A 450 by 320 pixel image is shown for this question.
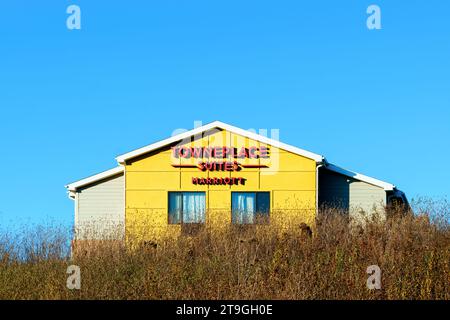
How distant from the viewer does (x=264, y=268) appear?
56.1 ft

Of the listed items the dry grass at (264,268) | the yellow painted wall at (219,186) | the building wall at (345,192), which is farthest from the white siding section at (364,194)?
the dry grass at (264,268)

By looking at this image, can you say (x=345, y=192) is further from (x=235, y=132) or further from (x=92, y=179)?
(x=92, y=179)

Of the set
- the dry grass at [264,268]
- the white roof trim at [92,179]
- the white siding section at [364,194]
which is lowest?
the dry grass at [264,268]

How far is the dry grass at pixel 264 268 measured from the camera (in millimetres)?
15969

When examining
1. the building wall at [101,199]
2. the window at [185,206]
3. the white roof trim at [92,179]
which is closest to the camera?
the window at [185,206]

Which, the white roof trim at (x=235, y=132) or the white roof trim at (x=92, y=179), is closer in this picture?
the white roof trim at (x=235, y=132)

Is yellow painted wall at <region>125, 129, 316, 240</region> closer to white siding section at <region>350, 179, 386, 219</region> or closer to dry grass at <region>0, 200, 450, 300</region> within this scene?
white siding section at <region>350, 179, 386, 219</region>

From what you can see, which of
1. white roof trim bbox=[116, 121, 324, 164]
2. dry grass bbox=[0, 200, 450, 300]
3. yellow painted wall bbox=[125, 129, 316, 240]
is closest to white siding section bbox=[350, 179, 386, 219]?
yellow painted wall bbox=[125, 129, 316, 240]

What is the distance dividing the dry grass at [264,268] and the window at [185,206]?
10.2 metres

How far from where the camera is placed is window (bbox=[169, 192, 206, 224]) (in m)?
32.0

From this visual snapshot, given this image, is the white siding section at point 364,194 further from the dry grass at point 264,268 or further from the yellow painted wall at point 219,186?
the dry grass at point 264,268

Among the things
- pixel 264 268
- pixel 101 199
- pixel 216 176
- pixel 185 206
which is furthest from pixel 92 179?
pixel 264 268

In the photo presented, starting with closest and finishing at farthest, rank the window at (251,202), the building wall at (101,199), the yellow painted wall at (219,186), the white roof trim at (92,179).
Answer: the window at (251,202) → the yellow painted wall at (219,186) → the white roof trim at (92,179) → the building wall at (101,199)

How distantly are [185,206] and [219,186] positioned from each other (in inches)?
66.5
